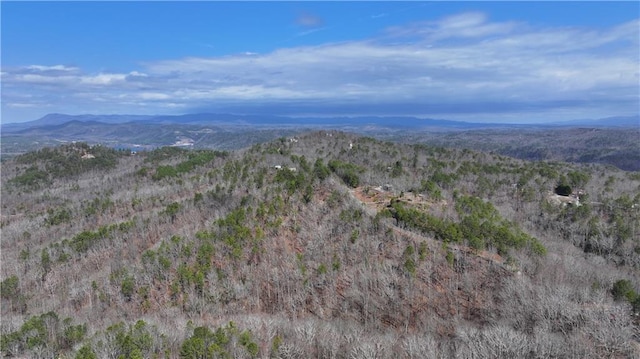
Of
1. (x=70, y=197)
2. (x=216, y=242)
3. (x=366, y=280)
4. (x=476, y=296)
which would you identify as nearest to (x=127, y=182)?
(x=70, y=197)

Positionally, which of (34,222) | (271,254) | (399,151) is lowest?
(34,222)

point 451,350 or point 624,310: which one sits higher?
point 624,310

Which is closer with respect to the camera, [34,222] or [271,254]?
[271,254]

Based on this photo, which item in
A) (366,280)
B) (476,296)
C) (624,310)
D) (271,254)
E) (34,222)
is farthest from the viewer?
(34,222)

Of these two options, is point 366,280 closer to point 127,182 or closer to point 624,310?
point 624,310

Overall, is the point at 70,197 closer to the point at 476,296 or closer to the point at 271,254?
the point at 271,254

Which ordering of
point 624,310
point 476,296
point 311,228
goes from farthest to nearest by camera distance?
point 311,228
point 476,296
point 624,310

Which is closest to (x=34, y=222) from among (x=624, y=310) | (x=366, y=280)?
(x=366, y=280)
